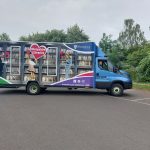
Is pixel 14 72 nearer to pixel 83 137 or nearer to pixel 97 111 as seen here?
pixel 97 111

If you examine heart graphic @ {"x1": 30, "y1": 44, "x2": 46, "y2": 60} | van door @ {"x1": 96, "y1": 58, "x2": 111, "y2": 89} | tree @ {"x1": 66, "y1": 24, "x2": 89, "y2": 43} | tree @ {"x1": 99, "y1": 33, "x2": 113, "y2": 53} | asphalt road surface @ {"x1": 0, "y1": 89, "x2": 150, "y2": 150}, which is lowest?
asphalt road surface @ {"x1": 0, "y1": 89, "x2": 150, "y2": 150}

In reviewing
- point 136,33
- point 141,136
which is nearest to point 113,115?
point 141,136

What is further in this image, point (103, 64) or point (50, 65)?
point (103, 64)

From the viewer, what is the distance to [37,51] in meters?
18.5

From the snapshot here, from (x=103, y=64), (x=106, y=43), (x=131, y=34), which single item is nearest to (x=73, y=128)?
(x=103, y=64)

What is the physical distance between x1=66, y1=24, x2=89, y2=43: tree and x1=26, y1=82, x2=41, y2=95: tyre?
4189 centimetres

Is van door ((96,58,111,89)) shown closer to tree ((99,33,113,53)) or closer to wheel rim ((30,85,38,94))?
wheel rim ((30,85,38,94))

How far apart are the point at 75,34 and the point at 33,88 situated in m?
43.5

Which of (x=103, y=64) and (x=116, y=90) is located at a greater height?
(x=103, y=64)

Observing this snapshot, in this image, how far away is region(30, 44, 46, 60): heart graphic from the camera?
18.5 metres

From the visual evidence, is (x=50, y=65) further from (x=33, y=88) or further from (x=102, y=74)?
(x=102, y=74)

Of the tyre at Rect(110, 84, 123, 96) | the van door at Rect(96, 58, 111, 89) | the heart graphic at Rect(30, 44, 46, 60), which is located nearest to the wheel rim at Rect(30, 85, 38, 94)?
the heart graphic at Rect(30, 44, 46, 60)

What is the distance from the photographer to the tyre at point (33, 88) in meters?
18.6

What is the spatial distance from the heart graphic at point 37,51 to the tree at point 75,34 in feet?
137
